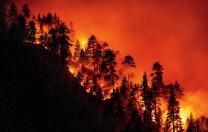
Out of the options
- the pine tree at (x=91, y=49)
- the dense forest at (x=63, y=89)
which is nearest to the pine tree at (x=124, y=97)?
the dense forest at (x=63, y=89)

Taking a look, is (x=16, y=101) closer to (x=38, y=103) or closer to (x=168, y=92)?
(x=38, y=103)

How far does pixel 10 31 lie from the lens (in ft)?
413

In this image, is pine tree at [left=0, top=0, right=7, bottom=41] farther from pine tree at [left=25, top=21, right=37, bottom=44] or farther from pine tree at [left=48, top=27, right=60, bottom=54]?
pine tree at [left=48, top=27, right=60, bottom=54]

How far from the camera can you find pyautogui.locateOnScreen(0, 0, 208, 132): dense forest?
10456 cm

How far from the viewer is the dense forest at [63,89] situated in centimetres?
10456

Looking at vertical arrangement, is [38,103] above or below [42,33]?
below

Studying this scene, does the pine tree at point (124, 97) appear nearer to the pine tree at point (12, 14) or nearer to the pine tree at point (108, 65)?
the pine tree at point (108, 65)

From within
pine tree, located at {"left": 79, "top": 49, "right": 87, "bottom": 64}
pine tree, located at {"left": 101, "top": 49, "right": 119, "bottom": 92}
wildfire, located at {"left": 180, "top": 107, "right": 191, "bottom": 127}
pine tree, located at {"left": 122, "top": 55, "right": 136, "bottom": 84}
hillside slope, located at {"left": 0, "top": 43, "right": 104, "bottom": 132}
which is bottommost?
hillside slope, located at {"left": 0, "top": 43, "right": 104, "bottom": 132}

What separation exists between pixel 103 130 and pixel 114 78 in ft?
90.5

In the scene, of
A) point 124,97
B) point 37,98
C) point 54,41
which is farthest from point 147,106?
point 37,98

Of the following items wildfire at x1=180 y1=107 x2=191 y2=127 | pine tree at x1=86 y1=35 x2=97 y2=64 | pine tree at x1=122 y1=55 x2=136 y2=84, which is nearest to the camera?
pine tree at x1=86 y1=35 x2=97 y2=64

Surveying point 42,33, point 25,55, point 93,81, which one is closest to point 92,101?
point 93,81

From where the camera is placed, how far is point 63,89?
387ft

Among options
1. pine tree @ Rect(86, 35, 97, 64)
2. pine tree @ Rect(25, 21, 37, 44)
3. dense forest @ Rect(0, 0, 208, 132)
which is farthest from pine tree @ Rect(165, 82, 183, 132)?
pine tree @ Rect(25, 21, 37, 44)
